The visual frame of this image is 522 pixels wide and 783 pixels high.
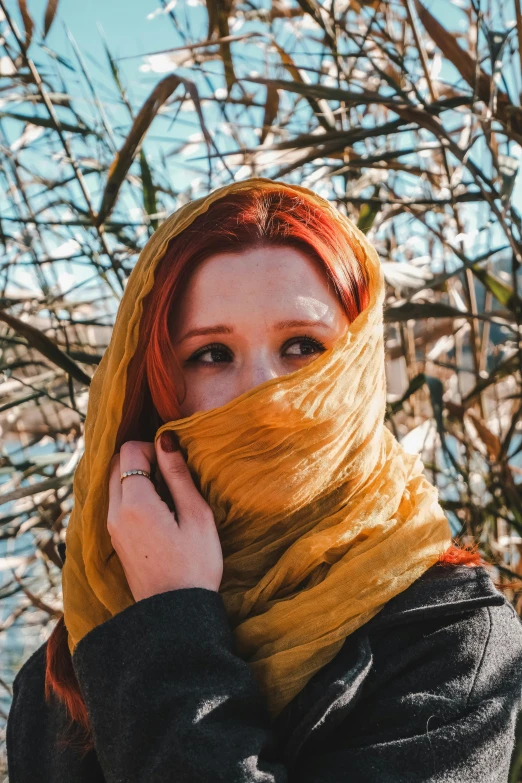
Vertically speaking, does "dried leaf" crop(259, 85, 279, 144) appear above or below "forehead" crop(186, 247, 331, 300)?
above

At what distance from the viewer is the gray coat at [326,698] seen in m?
0.83

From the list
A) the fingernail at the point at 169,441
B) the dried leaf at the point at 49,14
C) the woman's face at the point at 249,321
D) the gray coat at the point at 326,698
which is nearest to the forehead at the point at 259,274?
the woman's face at the point at 249,321

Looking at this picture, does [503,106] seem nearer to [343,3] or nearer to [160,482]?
[343,3]

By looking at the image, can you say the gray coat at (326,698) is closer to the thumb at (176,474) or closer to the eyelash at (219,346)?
the thumb at (176,474)

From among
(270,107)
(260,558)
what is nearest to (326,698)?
(260,558)

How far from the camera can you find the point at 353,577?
0.99 meters

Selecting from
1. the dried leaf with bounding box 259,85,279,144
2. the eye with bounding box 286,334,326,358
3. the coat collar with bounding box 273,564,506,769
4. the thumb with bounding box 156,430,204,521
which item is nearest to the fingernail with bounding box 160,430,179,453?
the thumb with bounding box 156,430,204,521

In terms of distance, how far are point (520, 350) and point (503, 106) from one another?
563 mm

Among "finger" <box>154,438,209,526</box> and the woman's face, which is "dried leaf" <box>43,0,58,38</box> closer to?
the woman's face

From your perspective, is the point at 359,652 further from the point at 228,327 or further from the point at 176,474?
the point at 228,327

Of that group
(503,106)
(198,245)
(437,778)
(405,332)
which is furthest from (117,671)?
(405,332)

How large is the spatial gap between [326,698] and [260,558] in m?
0.25

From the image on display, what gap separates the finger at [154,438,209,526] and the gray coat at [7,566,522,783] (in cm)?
14

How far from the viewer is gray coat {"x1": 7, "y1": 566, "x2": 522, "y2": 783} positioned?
0.83m
